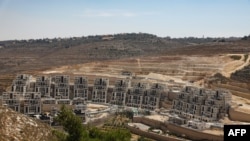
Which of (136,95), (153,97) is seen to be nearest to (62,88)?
(136,95)

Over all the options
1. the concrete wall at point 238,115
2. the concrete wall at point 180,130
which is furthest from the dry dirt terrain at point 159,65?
the concrete wall at point 180,130

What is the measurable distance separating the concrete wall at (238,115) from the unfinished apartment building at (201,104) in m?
0.89

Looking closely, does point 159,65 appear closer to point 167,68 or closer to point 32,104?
point 167,68

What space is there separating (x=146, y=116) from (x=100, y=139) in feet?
79.6

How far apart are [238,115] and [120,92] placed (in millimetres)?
15671

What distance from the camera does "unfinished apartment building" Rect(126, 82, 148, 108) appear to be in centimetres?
4919

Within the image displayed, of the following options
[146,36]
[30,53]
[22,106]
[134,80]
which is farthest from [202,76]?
[146,36]

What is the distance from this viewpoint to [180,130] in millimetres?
38094

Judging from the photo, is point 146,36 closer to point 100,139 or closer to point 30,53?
point 30,53

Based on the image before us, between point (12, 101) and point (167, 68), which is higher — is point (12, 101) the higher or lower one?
the lower one

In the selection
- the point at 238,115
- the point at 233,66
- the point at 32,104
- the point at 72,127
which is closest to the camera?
the point at 72,127

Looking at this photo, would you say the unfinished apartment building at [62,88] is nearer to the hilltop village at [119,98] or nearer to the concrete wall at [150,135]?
the hilltop village at [119,98]

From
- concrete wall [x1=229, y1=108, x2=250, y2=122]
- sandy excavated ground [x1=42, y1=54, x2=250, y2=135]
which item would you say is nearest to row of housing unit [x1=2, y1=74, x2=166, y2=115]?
sandy excavated ground [x1=42, y1=54, x2=250, y2=135]

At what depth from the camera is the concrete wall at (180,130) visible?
35875 mm
